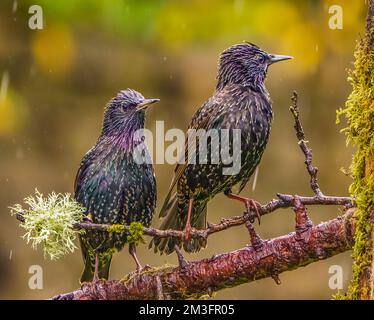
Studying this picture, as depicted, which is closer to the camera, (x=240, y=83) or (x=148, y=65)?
(x=240, y=83)

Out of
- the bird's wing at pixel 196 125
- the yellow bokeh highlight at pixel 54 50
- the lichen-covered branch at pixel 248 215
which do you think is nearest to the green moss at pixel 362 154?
the lichen-covered branch at pixel 248 215

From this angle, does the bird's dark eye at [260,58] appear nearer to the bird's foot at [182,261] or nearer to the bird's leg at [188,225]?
the bird's leg at [188,225]

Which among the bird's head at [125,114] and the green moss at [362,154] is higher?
the bird's head at [125,114]

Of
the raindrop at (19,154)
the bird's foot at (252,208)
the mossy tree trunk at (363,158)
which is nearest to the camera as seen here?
the mossy tree trunk at (363,158)

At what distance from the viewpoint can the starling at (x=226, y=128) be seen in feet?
14.2

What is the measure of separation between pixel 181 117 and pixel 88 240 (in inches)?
145

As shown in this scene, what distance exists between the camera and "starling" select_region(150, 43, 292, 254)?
14.2ft

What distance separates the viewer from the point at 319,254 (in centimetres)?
372

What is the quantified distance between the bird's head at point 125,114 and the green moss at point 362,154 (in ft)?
3.93

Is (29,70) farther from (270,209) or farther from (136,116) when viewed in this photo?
(270,209)

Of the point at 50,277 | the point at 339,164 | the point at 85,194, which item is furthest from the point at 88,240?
the point at 339,164

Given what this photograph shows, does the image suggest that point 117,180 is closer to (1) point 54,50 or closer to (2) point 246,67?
(2) point 246,67

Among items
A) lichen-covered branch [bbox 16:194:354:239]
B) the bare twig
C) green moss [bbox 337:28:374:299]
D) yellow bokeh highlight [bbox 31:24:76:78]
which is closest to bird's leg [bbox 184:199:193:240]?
lichen-covered branch [bbox 16:194:354:239]
